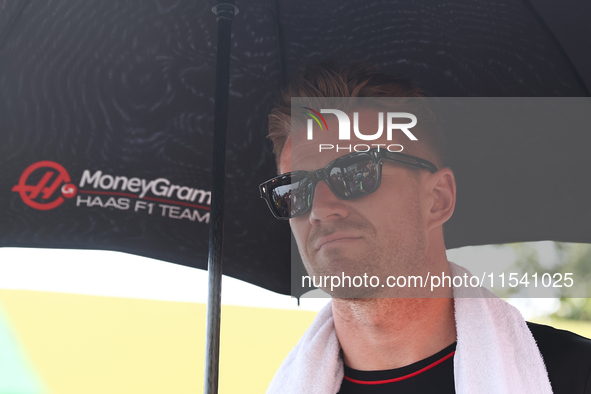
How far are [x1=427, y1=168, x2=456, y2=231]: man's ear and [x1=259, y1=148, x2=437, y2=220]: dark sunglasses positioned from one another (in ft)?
0.15

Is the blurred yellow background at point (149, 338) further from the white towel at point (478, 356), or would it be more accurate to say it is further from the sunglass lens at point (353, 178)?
the sunglass lens at point (353, 178)

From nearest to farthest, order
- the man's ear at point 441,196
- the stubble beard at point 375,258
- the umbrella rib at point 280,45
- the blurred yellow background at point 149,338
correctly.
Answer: the stubble beard at point 375,258
the man's ear at point 441,196
the umbrella rib at point 280,45
the blurred yellow background at point 149,338

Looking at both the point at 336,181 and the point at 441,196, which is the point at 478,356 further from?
the point at 336,181

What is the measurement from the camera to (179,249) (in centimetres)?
164

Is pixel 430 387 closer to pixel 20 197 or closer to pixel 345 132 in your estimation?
pixel 345 132

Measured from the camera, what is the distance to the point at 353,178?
5.00ft

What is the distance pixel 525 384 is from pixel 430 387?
0.27m

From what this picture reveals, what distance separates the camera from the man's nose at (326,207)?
5.01 ft

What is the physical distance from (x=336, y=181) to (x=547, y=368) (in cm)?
84

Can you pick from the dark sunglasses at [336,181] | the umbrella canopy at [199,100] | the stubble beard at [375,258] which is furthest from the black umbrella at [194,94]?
the stubble beard at [375,258]

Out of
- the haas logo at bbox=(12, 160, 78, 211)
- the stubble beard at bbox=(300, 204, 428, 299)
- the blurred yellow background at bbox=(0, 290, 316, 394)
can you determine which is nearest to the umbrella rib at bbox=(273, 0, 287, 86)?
the stubble beard at bbox=(300, 204, 428, 299)

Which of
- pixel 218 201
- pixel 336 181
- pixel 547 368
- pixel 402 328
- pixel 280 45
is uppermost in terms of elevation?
pixel 280 45

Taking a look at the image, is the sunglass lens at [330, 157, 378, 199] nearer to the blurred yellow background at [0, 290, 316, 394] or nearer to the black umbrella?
the black umbrella

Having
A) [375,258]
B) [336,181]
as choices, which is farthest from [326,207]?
[375,258]
